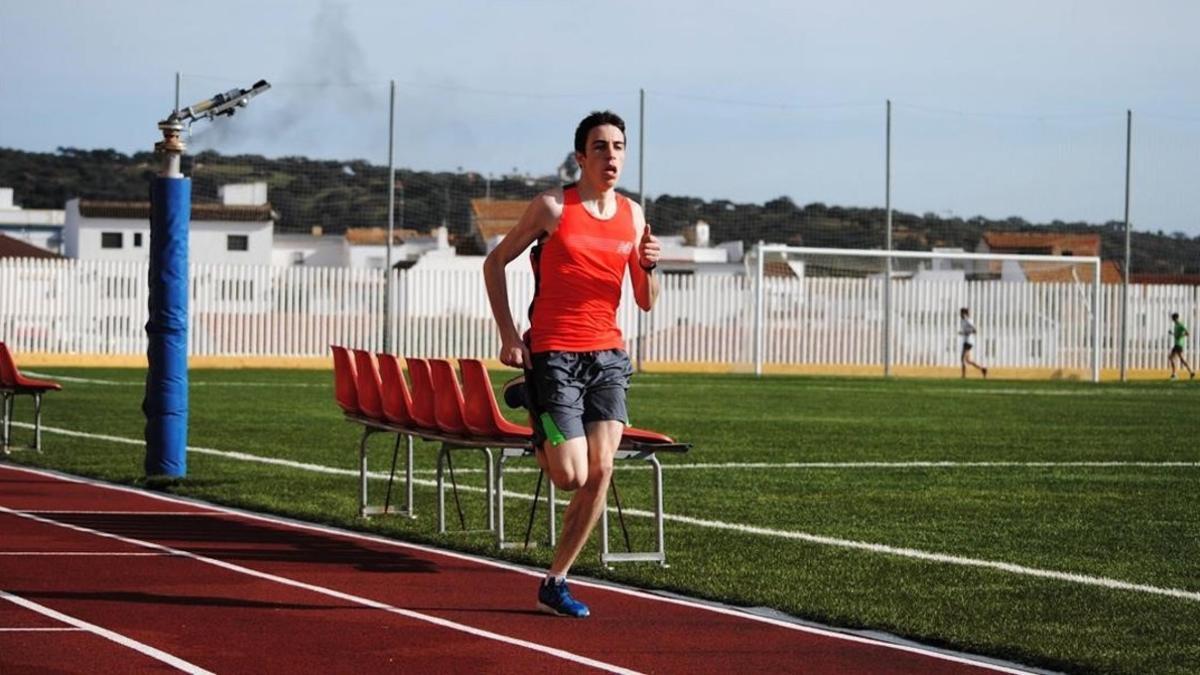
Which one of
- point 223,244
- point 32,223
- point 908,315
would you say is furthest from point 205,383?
point 32,223

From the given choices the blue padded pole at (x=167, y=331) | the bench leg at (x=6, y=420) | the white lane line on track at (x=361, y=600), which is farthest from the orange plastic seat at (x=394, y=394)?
the bench leg at (x=6, y=420)

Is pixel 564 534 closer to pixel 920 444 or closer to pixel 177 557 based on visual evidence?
pixel 177 557

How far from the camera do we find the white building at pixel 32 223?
4220 inches

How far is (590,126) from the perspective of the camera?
920 cm

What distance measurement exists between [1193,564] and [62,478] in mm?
8712

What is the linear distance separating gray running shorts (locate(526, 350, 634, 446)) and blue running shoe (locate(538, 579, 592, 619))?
2.02 feet

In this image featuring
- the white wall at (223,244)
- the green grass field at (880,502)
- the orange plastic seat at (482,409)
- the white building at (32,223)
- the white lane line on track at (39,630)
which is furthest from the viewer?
Result: the white building at (32,223)

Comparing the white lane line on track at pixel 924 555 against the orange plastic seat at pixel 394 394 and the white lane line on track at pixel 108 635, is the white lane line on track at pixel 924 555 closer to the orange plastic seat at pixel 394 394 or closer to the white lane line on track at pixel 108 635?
the orange plastic seat at pixel 394 394

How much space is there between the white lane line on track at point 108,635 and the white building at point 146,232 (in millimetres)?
66819

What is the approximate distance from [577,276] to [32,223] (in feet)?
348

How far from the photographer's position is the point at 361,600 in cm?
954

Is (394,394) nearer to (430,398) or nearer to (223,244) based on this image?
(430,398)

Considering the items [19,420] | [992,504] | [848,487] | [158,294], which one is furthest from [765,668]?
[19,420]

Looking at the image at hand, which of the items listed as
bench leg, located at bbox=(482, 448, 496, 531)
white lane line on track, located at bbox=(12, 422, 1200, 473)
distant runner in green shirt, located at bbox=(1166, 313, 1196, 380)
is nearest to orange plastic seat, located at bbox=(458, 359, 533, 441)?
bench leg, located at bbox=(482, 448, 496, 531)
